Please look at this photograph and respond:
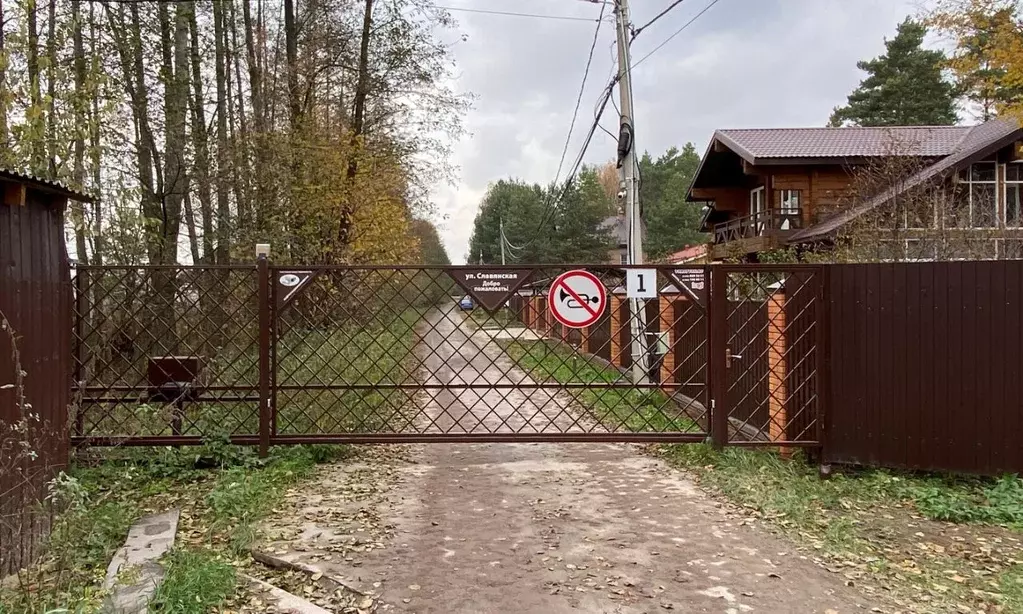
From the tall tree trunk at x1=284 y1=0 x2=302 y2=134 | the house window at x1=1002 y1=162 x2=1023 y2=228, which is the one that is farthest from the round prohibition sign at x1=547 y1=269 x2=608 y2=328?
the house window at x1=1002 y1=162 x2=1023 y2=228

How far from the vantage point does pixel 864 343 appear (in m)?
5.42

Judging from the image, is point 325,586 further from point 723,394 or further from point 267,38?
point 267,38

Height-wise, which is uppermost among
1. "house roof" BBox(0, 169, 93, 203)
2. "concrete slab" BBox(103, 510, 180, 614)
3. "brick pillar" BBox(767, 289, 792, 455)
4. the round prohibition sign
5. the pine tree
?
the pine tree

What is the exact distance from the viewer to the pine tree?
33719mm

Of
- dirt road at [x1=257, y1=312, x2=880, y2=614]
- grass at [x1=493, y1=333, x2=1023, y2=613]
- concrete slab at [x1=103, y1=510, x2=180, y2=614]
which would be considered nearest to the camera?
concrete slab at [x1=103, y1=510, x2=180, y2=614]

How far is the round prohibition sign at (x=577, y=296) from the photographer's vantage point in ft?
18.9

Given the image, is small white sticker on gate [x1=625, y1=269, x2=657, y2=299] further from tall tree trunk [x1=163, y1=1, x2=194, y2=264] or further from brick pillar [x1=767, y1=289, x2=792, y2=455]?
tall tree trunk [x1=163, y1=1, x2=194, y2=264]

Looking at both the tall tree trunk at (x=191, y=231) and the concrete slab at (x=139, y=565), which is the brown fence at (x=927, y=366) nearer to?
the concrete slab at (x=139, y=565)

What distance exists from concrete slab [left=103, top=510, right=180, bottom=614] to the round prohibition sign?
127 inches

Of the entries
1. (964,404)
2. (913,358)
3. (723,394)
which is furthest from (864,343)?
(723,394)

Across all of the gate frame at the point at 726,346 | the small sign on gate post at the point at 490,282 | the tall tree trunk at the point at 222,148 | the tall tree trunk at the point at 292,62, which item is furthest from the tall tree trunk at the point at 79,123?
the gate frame at the point at 726,346

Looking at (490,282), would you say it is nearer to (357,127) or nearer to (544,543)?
(544,543)

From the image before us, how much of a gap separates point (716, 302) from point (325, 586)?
3639 mm

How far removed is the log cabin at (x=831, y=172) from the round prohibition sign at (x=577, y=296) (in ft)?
38.1
